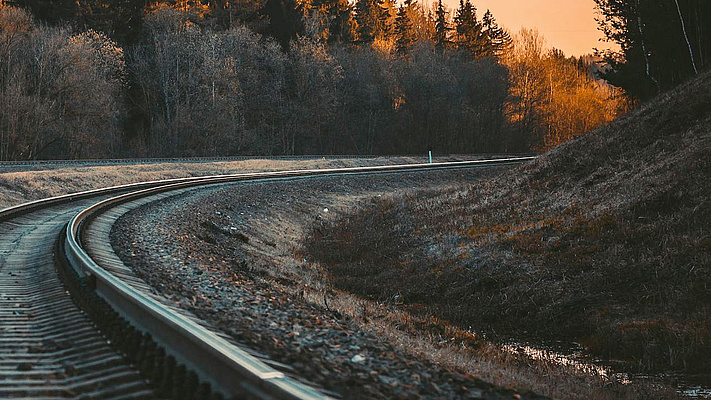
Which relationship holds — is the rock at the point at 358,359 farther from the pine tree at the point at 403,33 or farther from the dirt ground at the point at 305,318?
the pine tree at the point at 403,33

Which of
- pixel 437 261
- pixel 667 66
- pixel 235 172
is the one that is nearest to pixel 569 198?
pixel 437 261

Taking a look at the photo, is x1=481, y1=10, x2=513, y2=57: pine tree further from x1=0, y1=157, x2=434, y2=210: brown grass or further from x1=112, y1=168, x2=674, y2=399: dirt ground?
x1=112, y1=168, x2=674, y2=399: dirt ground

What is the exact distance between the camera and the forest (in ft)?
134

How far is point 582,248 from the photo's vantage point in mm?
13516

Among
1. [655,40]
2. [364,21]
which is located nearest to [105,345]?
[655,40]

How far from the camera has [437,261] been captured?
15555 millimetres

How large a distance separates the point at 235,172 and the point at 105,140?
18.9 meters

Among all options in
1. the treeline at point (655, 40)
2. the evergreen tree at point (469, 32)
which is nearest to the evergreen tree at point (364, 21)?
the evergreen tree at point (469, 32)

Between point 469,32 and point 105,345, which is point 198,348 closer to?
point 105,345

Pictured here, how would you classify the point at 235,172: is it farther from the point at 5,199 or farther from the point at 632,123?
the point at 632,123

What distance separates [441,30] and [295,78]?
3107cm

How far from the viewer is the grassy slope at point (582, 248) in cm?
1035

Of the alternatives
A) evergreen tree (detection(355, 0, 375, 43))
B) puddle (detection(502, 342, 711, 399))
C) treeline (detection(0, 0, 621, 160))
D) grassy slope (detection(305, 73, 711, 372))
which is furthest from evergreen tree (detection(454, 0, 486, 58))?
puddle (detection(502, 342, 711, 399))

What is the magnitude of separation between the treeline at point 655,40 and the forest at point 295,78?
0.09m
